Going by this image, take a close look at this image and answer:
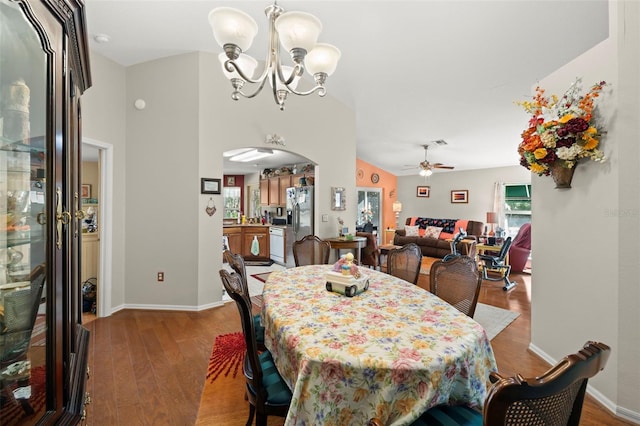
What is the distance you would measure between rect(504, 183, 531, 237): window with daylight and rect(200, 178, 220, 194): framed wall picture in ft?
23.8

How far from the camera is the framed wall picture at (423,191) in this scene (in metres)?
9.30

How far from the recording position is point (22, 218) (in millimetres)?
801

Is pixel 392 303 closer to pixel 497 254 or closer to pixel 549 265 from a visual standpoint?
pixel 549 265

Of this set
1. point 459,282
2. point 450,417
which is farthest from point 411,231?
point 450,417

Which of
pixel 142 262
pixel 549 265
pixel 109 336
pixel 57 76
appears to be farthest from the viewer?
pixel 142 262

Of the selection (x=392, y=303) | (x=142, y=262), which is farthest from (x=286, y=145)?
(x=392, y=303)

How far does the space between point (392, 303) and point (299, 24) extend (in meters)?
1.73

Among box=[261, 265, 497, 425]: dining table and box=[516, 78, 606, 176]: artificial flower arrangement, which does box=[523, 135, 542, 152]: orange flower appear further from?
box=[261, 265, 497, 425]: dining table

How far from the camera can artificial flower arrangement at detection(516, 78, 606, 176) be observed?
2.03 meters

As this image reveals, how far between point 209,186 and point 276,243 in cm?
301

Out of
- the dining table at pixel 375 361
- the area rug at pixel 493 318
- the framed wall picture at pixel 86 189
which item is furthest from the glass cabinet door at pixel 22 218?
the framed wall picture at pixel 86 189

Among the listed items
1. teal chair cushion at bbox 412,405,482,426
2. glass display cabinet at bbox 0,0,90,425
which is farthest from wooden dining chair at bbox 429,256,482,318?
glass display cabinet at bbox 0,0,90,425

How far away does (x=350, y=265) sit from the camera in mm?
1977

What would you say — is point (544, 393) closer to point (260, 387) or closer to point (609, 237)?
point (260, 387)
